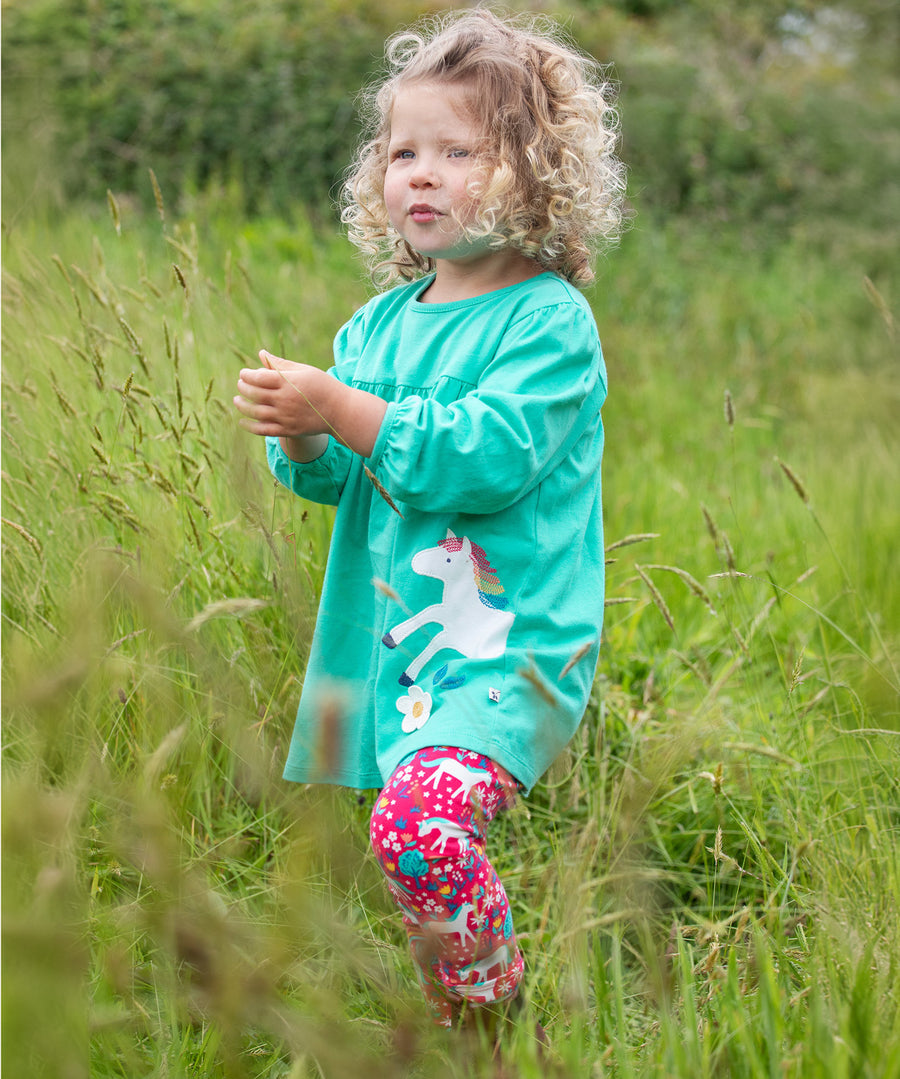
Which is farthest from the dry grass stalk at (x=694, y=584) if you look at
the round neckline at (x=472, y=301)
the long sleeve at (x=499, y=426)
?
the round neckline at (x=472, y=301)

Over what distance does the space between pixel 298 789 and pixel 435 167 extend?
3.55 ft

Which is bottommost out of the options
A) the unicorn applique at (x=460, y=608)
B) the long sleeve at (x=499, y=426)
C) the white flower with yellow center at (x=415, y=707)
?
the white flower with yellow center at (x=415, y=707)

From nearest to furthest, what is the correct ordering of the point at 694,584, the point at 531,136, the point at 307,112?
the point at 694,584 → the point at 531,136 → the point at 307,112

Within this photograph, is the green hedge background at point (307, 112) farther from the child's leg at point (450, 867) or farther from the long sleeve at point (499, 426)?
the child's leg at point (450, 867)

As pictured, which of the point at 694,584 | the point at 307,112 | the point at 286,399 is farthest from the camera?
the point at 307,112

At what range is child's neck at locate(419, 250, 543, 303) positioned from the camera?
6.00 ft

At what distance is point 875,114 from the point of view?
38.0 ft

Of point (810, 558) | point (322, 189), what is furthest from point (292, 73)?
point (810, 558)

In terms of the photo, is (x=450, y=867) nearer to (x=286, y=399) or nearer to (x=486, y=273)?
(x=286, y=399)

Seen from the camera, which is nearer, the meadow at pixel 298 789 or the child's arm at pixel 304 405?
the meadow at pixel 298 789

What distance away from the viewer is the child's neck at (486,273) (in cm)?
183

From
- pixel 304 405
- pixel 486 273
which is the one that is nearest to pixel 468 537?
pixel 304 405

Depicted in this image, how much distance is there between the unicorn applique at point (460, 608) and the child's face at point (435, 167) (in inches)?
20.1

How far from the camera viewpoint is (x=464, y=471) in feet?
5.11
